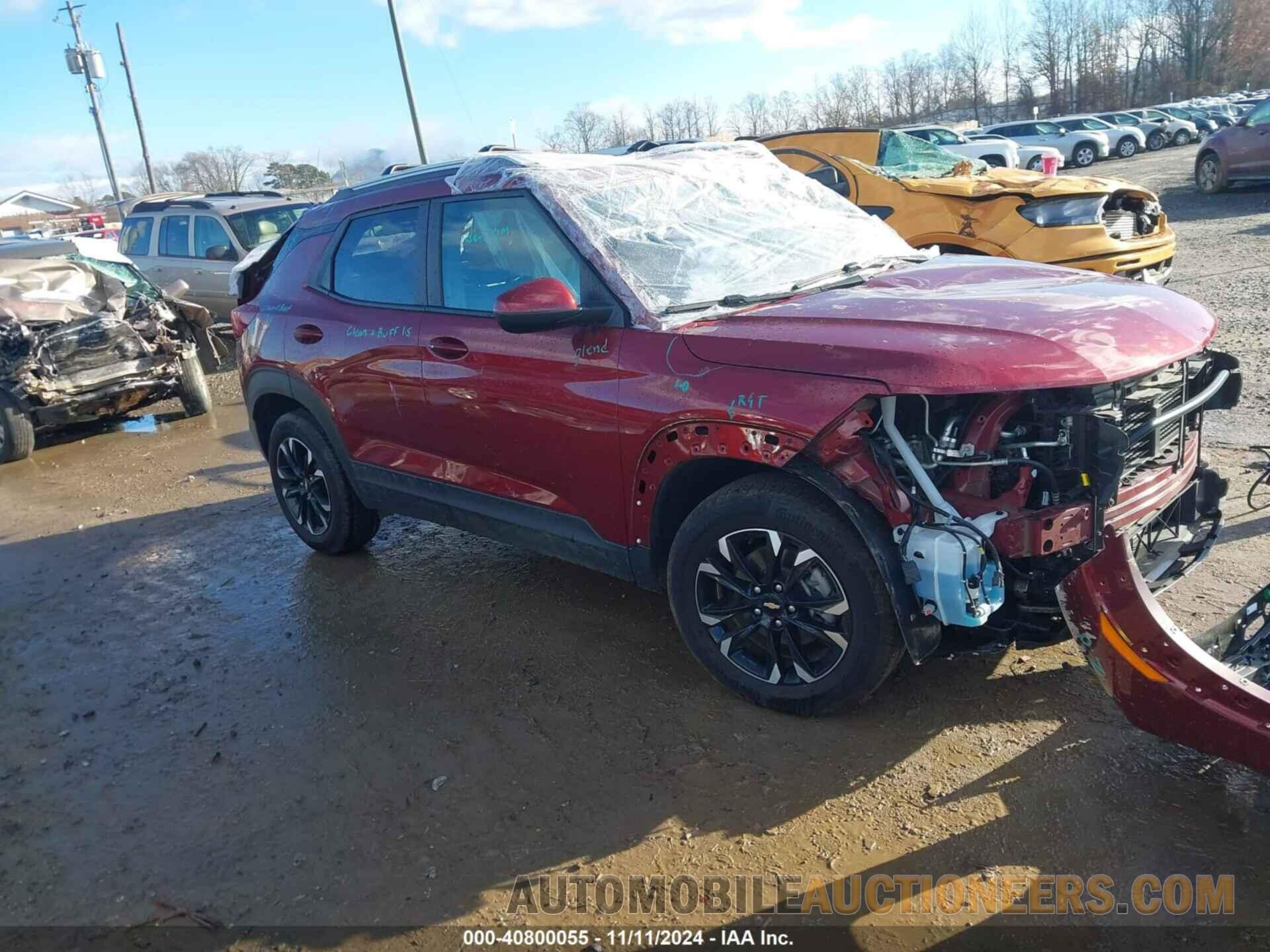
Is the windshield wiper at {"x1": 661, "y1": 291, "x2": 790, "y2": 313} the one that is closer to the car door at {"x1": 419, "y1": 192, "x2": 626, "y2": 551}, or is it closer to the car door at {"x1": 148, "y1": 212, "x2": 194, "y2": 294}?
the car door at {"x1": 419, "y1": 192, "x2": 626, "y2": 551}

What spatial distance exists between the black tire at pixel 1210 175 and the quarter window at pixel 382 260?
16.8 metres

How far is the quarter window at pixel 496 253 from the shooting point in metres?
3.68

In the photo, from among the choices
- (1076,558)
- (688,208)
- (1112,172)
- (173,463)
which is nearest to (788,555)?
(1076,558)

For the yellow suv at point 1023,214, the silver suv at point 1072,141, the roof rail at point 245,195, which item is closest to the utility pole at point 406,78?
the roof rail at point 245,195

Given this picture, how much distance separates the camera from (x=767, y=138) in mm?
11062

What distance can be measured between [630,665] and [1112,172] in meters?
27.6

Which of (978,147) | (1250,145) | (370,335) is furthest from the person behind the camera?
(978,147)

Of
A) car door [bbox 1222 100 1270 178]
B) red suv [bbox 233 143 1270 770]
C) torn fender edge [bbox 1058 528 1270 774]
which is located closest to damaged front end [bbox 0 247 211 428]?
red suv [bbox 233 143 1270 770]

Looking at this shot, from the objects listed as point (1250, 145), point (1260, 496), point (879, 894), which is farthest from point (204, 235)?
point (1250, 145)

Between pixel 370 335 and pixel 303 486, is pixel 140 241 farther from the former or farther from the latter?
Answer: pixel 370 335

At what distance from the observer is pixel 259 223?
11.7m

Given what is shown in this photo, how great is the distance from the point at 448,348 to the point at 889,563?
209 centimetres

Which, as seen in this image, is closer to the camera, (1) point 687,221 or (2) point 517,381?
Answer: (2) point 517,381

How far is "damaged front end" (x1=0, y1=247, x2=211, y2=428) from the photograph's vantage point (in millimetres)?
8484
